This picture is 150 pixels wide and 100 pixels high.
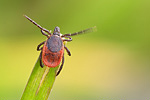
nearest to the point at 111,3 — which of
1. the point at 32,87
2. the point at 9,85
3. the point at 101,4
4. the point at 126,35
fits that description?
the point at 101,4

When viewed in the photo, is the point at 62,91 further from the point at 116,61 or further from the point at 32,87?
the point at 32,87

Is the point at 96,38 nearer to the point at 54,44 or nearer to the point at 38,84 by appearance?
the point at 54,44

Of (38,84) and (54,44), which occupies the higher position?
(54,44)

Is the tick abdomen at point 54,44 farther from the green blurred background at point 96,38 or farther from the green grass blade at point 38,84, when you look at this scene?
the green blurred background at point 96,38

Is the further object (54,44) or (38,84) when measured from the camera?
(54,44)

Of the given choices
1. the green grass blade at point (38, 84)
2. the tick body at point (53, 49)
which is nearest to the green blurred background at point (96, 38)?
the tick body at point (53, 49)

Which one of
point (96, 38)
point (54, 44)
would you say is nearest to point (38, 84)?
point (54, 44)
